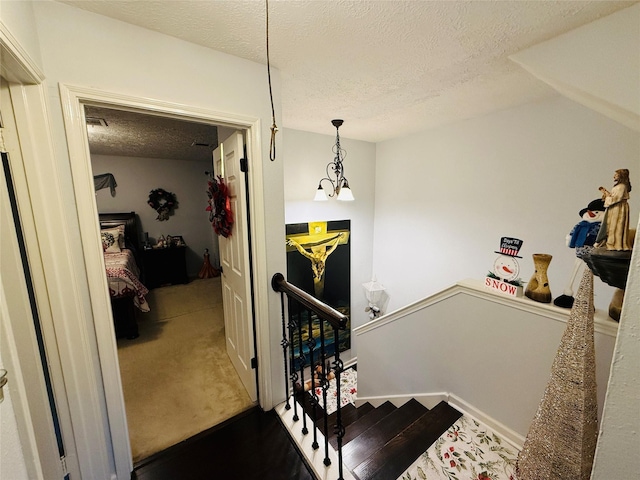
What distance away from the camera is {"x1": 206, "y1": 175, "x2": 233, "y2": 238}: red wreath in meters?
1.87

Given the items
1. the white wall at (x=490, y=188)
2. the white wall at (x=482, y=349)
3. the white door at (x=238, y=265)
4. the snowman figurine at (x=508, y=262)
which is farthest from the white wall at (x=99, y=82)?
the white wall at (x=490, y=188)

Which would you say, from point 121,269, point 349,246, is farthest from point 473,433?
point 121,269

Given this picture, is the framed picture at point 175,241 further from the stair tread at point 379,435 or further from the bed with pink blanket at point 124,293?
the stair tread at point 379,435

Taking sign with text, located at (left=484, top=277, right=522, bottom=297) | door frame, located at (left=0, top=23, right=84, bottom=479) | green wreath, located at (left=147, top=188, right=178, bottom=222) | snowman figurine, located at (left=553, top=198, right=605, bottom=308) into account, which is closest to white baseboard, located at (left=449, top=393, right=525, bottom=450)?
sign with text, located at (left=484, top=277, right=522, bottom=297)

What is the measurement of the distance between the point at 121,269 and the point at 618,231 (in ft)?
12.9

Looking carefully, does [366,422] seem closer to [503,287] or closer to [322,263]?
[503,287]

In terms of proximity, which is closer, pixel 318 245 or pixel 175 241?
pixel 318 245

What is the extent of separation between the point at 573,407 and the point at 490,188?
206 cm

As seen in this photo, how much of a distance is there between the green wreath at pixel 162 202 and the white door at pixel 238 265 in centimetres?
329

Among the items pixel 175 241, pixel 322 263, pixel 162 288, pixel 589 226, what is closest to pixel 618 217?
pixel 589 226

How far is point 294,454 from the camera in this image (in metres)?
1.44

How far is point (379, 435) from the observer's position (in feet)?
5.61

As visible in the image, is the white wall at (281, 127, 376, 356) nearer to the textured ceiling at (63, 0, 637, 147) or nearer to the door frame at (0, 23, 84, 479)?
the textured ceiling at (63, 0, 637, 147)

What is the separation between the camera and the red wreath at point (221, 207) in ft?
6.15
